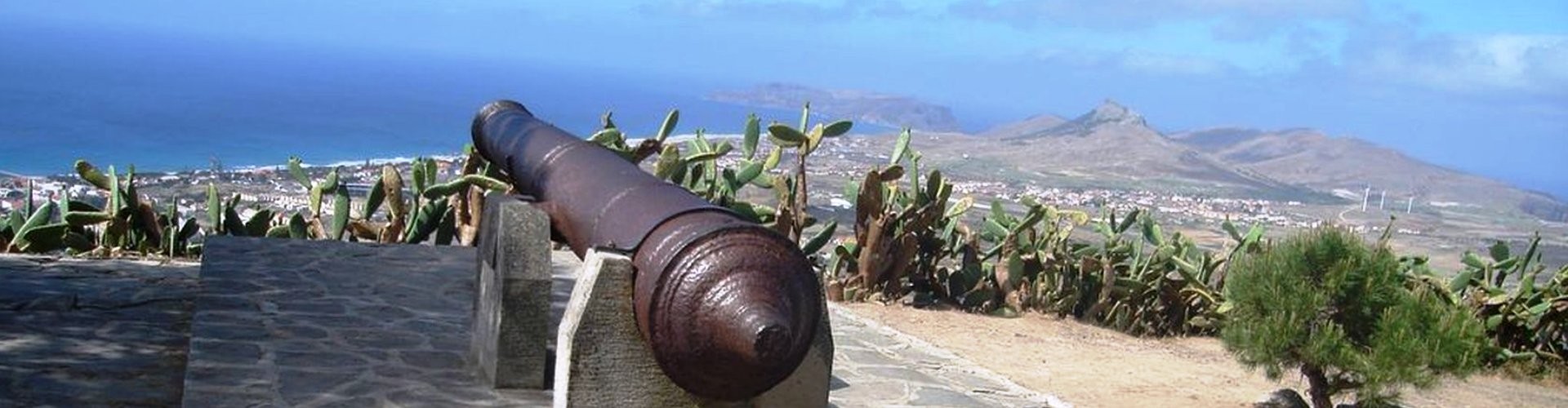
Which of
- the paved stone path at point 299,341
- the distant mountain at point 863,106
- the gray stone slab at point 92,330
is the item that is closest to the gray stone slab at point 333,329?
the paved stone path at point 299,341

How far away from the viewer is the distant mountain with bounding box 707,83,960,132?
55.1m

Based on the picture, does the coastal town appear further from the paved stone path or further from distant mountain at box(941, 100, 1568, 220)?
distant mountain at box(941, 100, 1568, 220)

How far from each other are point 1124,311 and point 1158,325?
49 centimetres

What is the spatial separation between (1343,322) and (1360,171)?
3815cm

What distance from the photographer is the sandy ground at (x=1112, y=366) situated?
865 centimetres

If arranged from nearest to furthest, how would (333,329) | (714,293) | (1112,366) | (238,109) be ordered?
(714,293) → (333,329) → (1112,366) → (238,109)

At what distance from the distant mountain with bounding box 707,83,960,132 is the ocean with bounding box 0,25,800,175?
1481 millimetres

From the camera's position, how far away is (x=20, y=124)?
1953 inches

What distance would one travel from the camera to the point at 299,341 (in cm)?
610

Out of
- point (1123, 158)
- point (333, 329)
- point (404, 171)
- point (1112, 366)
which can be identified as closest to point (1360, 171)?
point (1123, 158)

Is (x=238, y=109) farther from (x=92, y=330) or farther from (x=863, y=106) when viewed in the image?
(x=92, y=330)

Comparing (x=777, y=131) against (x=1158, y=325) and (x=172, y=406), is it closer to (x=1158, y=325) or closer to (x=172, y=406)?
(x=1158, y=325)

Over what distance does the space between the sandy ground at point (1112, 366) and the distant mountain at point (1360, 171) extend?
2934 centimetres

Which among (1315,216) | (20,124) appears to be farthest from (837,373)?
(20,124)
